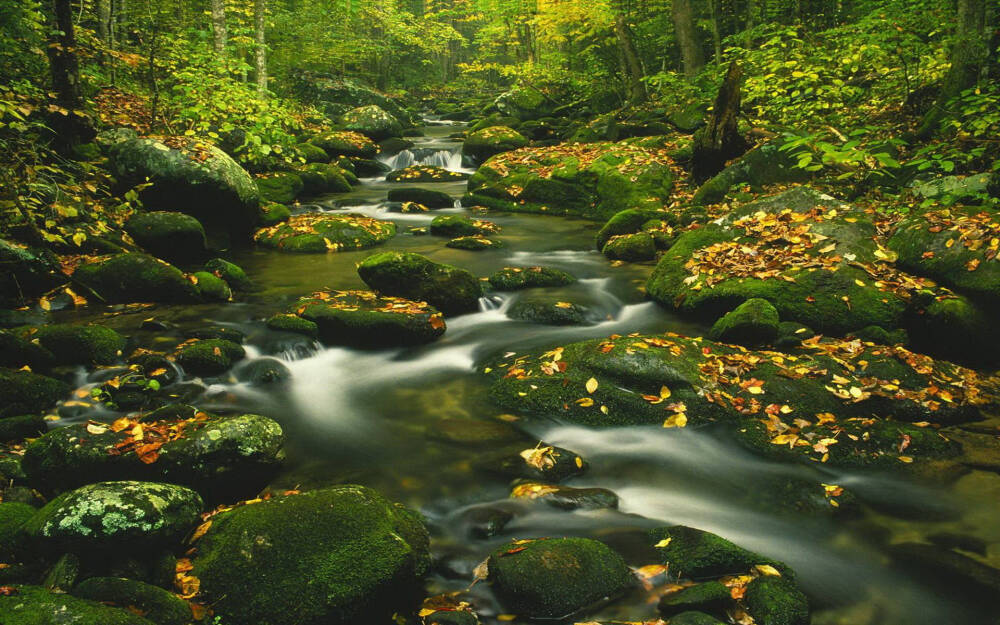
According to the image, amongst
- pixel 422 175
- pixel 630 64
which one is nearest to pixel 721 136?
pixel 630 64

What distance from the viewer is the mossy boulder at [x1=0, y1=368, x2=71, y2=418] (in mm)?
4723

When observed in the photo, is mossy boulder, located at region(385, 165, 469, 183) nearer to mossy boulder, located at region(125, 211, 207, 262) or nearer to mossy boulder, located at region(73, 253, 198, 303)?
mossy boulder, located at region(125, 211, 207, 262)

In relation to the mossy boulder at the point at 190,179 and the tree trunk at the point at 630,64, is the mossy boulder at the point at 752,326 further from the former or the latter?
the tree trunk at the point at 630,64

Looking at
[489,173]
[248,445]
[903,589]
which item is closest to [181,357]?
[248,445]

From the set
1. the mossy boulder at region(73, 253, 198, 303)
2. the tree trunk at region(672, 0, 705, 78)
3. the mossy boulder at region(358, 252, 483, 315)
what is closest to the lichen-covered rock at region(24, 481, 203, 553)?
the mossy boulder at region(358, 252, 483, 315)

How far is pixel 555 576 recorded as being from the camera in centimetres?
317

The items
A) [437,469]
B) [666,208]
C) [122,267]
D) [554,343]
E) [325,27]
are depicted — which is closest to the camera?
[437,469]

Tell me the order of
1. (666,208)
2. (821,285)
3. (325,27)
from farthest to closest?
(325,27)
(666,208)
(821,285)

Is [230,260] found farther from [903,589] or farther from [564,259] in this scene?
[903,589]

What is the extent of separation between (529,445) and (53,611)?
3.38m

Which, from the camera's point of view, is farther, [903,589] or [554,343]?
[554,343]

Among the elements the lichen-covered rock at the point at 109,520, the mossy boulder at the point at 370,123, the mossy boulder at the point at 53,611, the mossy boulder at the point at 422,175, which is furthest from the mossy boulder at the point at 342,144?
the mossy boulder at the point at 53,611

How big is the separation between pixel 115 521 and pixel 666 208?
1162 centimetres

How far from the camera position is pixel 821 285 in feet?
21.7
